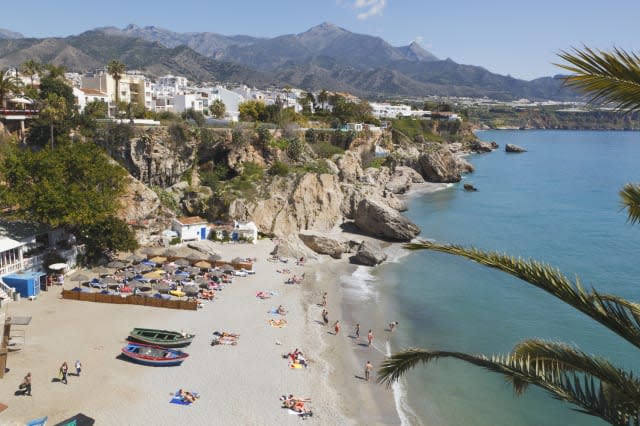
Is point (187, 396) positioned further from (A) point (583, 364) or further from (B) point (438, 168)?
(B) point (438, 168)

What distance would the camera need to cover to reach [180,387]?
18.3 metres

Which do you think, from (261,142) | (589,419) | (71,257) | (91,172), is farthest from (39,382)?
(261,142)

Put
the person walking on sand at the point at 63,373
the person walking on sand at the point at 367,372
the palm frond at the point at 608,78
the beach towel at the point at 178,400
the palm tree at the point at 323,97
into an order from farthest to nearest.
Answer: the palm tree at the point at 323,97
the person walking on sand at the point at 367,372
the person walking on sand at the point at 63,373
the beach towel at the point at 178,400
the palm frond at the point at 608,78

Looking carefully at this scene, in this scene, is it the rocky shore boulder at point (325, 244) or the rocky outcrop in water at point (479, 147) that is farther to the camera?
the rocky outcrop in water at point (479, 147)

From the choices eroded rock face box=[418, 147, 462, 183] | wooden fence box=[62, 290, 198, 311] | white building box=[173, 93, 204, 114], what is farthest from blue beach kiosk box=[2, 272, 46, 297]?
eroded rock face box=[418, 147, 462, 183]

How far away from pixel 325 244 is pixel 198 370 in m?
19.0

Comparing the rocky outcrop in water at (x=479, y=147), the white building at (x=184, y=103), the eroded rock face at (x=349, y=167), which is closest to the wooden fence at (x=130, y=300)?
the eroded rock face at (x=349, y=167)

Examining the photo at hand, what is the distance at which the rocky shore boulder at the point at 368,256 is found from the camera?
Answer: 35.6m

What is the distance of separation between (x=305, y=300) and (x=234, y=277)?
17.3 feet

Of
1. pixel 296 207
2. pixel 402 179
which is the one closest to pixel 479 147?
pixel 402 179

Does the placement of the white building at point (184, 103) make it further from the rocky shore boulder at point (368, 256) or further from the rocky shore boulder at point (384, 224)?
the rocky shore boulder at point (368, 256)

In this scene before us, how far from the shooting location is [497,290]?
3198 centimetres

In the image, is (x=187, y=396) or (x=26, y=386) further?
(x=187, y=396)

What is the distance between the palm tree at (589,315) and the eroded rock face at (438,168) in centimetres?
7266
